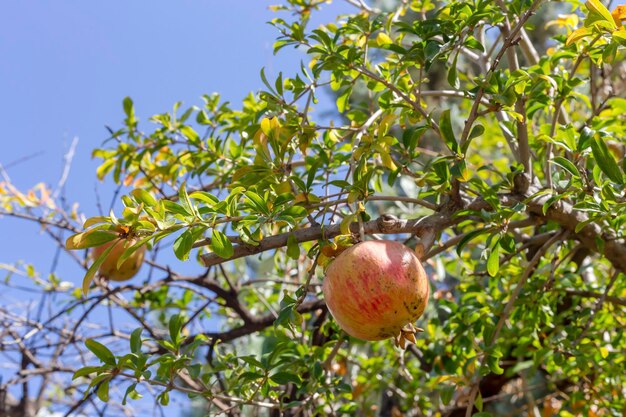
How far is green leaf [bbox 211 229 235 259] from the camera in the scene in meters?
1.40

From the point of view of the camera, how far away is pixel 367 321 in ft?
4.38

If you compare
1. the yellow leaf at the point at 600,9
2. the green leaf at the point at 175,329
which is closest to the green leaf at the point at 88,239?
the green leaf at the point at 175,329

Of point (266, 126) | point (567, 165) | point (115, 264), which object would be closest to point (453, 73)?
point (567, 165)

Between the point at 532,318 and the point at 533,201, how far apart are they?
56 centimetres

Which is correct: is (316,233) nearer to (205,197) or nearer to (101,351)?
(205,197)

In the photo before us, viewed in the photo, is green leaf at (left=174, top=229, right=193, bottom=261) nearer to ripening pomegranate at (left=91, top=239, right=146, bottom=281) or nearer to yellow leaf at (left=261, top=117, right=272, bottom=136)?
yellow leaf at (left=261, top=117, right=272, bottom=136)

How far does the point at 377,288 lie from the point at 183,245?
0.39m

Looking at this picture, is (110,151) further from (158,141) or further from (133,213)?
(133,213)

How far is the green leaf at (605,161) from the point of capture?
59.4 inches

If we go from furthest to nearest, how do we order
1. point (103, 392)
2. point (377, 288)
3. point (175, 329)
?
point (175, 329) → point (103, 392) → point (377, 288)

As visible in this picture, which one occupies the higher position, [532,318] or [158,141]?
[158,141]

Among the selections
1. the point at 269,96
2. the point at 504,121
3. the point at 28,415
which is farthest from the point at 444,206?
Answer: the point at 28,415

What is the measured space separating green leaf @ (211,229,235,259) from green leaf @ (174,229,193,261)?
1.9 inches

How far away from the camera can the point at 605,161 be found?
4.97 feet
